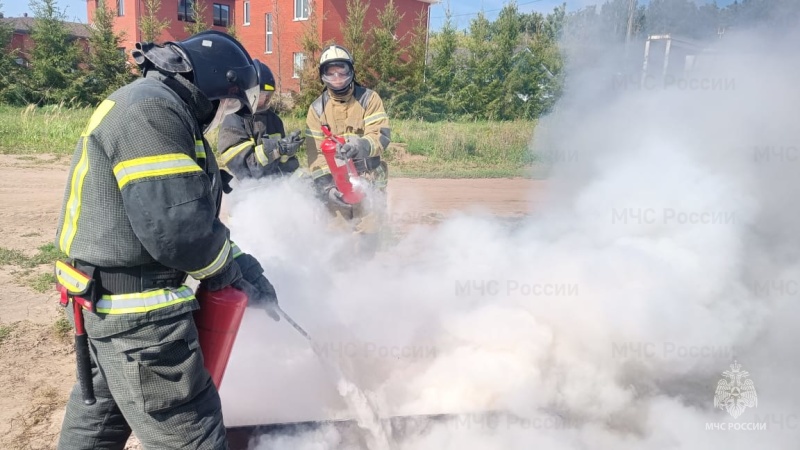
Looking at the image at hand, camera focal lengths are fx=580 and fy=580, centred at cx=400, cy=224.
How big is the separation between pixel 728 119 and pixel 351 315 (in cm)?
329

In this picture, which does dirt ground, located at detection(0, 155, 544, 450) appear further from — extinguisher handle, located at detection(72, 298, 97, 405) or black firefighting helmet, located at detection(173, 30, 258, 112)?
black firefighting helmet, located at detection(173, 30, 258, 112)

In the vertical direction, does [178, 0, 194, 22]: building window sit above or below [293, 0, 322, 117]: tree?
above

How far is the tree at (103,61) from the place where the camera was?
75.4 feet

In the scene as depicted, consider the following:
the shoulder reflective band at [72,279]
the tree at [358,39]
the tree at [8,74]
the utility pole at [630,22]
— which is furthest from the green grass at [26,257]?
the tree at [8,74]

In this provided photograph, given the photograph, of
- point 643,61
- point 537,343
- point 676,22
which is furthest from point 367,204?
point 676,22

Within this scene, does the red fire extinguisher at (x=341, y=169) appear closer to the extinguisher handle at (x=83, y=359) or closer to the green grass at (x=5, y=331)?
the green grass at (x=5, y=331)

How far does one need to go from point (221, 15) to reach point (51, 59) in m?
11.1

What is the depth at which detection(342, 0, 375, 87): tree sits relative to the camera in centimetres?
2211

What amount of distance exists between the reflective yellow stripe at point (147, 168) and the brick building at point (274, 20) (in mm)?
22987

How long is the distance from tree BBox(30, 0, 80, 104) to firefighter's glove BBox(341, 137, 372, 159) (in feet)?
71.9

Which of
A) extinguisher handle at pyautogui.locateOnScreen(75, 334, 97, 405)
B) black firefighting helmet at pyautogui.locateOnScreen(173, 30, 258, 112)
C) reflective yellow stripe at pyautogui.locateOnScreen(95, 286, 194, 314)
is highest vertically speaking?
black firefighting helmet at pyautogui.locateOnScreen(173, 30, 258, 112)

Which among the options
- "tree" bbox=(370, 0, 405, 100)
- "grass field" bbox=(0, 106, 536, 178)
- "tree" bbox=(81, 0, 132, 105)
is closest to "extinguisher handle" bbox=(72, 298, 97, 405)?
"grass field" bbox=(0, 106, 536, 178)

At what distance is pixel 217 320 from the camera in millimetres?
2176

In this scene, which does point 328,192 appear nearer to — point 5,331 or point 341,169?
point 341,169
